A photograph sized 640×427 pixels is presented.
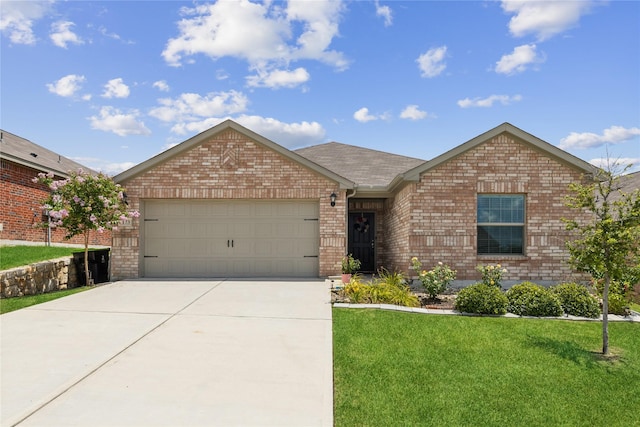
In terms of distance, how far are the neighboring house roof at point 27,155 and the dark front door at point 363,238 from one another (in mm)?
9972

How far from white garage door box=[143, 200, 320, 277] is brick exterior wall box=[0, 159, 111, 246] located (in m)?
5.43

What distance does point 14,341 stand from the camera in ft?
19.3

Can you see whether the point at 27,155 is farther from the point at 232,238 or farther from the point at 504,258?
the point at 504,258

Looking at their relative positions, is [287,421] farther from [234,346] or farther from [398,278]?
[398,278]

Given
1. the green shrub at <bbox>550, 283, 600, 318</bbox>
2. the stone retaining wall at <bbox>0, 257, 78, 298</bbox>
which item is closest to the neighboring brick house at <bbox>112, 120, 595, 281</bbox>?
the stone retaining wall at <bbox>0, 257, 78, 298</bbox>

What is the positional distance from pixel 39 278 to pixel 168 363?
858 cm

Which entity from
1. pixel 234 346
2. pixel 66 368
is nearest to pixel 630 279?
pixel 234 346

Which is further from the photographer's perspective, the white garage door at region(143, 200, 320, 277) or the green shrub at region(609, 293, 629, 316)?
the white garage door at region(143, 200, 320, 277)

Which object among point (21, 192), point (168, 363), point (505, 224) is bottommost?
point (168, 363)

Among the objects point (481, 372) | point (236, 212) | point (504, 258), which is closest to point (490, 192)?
point (504, 258)

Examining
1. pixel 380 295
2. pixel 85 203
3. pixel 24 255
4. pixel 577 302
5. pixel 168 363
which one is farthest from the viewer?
pixel 24 255

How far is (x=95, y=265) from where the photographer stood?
12.8 metres

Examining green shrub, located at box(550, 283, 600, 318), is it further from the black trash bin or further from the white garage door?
the black trash bin

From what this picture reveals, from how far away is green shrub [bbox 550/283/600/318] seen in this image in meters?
8.07
